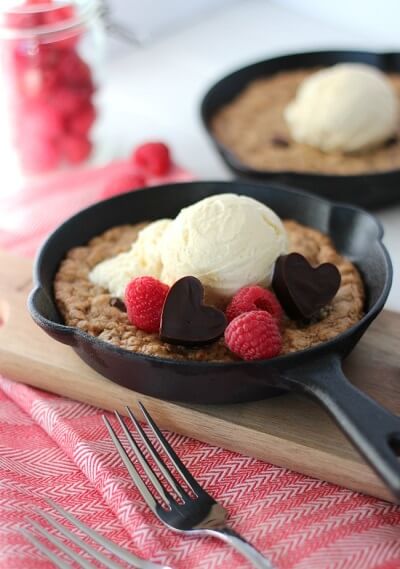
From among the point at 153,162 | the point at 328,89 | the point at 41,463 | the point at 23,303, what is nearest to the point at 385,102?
the point at 328,89

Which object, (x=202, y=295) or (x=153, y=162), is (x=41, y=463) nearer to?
(x=202, y=295)

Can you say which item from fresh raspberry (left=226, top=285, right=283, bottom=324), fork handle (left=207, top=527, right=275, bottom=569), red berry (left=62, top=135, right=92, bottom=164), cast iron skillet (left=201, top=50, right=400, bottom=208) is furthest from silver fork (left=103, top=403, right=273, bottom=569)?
red berry (left=62, top=135, right=92, bottom=164)

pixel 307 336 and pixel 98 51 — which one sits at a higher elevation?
pixel 98 51

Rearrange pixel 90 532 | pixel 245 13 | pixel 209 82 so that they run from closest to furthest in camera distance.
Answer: pixel 90 532
pixel 209 82
pixel 245 13

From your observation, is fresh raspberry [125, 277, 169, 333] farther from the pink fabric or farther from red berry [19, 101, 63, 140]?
red berry [19, 101, 63, 140]

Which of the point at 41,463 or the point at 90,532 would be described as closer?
the point at 90,532
